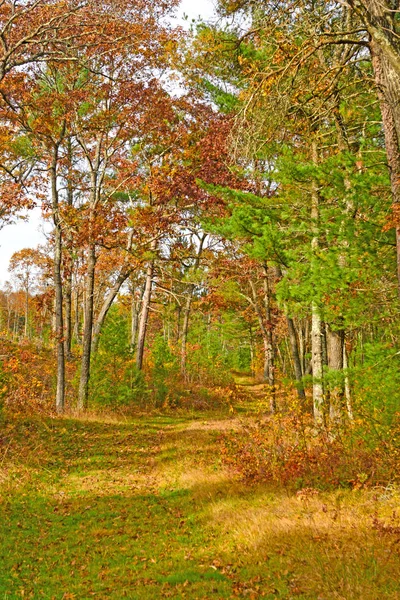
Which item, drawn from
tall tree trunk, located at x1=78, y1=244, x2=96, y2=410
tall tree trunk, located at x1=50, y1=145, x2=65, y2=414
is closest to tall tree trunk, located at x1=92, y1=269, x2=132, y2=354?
tall tree trunk, located at x1=78, y1=244, x2=96, y2=410

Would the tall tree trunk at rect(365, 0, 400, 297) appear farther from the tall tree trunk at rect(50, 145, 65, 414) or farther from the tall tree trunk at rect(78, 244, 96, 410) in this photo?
the tall tree trunk at rect(50, 145, 65, 414)

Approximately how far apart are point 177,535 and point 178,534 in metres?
0.05

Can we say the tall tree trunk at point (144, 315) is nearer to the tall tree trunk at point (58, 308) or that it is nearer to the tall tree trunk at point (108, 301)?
the tall tree trunk at point (108, 301)

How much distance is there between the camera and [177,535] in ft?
21.5

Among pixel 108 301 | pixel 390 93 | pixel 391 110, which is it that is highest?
pixel 390 93

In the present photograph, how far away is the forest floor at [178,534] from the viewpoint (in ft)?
15.4

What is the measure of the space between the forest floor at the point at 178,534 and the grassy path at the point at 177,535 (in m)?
0.02

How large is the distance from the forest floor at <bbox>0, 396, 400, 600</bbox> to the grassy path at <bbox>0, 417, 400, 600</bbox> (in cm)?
2

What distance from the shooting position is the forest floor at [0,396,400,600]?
184 inches

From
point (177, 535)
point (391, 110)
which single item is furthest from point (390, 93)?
point (177, 535)

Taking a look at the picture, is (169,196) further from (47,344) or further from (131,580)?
(47,344)

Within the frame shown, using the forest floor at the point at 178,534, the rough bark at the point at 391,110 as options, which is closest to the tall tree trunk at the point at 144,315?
the forest floor at the point at 178,534

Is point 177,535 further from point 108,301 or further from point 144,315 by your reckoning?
point 144,315

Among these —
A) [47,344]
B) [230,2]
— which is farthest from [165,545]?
[47,344]
